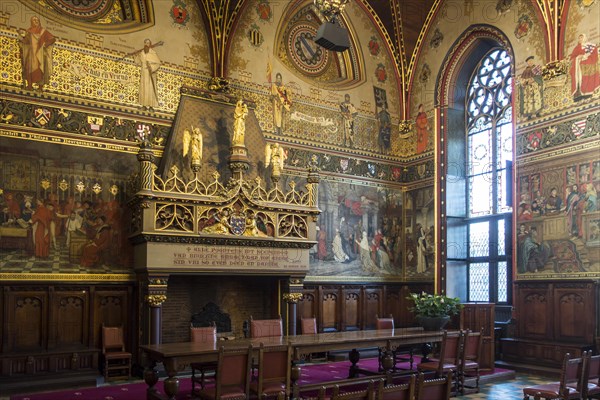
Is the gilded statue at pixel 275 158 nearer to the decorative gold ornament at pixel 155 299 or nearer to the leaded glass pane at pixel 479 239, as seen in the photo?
the decorative gold ornament at pixel 155 299

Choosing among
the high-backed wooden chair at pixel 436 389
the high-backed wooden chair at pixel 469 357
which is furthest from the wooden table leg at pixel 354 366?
the high-backed wooden chair at pixel 436 389

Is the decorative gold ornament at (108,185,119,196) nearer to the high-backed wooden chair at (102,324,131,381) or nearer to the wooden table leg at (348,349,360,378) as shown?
the high-backed wooden chair at (102,324,131,381)

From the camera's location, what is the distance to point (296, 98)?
15.7 meters

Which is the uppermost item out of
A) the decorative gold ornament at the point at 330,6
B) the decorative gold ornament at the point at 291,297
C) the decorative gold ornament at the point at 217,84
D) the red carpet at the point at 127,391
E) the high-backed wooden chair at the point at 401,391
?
the decorative gold ornament at the point at 217,84

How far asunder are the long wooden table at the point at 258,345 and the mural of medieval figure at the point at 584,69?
5966 mm

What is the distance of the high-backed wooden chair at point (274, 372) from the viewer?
27.0ft

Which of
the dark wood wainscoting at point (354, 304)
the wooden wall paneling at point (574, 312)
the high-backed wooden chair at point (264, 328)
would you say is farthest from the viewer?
the dark wood wainscoting at point (354, 304)

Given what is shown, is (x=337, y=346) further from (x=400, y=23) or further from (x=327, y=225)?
(x=400, y=23)

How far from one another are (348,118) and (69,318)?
27.8 ft

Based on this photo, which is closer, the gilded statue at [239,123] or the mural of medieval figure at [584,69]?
the mural of medieval figure at [584,69]

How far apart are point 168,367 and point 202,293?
18.2 ft

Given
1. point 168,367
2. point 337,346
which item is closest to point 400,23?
point 337,346

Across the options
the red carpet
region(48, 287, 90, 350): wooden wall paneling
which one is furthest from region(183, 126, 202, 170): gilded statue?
the red carpet

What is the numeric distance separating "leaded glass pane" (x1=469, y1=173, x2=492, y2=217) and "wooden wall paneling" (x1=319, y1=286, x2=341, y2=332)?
4122 mm
